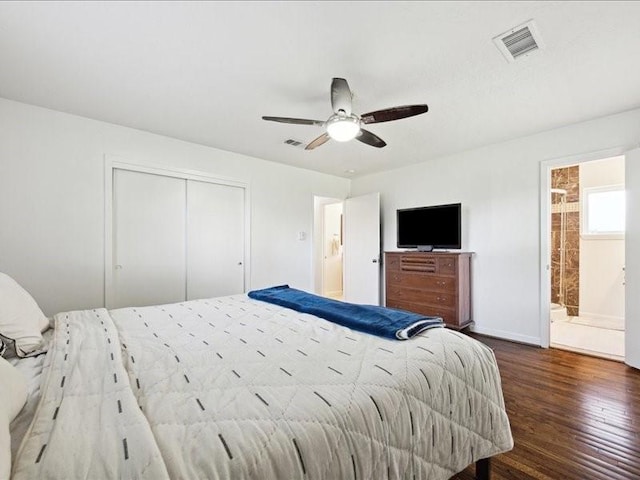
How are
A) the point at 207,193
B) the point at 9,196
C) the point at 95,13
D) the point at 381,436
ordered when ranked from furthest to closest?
the point at 207,193 < the point at 9,196 < the point at 95,13 < the point at 381,436

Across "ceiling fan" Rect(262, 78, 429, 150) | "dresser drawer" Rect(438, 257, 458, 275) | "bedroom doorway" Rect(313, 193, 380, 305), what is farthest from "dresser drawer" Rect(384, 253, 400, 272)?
"ceiling fan" Rect(262, 78, 429, 150)

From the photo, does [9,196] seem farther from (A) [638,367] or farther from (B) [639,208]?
(A) [638,367]

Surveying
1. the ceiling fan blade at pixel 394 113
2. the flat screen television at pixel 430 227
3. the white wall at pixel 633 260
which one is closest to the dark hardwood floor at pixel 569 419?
the white wall at pixel 633 260

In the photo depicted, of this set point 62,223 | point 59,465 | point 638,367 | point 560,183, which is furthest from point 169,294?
point 560,183

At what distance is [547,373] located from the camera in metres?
2.66

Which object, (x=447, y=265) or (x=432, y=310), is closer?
(x=447, y=265)

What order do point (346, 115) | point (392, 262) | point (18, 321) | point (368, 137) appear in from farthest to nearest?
point (392, 262)
point (368, 137)
point (346, 115)
point (18, 321)

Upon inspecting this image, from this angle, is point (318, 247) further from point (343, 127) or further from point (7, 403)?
point (7, 403)

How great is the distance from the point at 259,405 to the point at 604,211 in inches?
222

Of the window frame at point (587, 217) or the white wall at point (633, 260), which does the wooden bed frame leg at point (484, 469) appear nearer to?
the white wall at point (633, 260)

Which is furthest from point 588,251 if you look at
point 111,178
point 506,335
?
point 111,178

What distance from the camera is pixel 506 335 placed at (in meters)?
3.64

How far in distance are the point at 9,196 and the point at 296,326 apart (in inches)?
112

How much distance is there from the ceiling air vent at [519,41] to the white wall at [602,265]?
349cm
